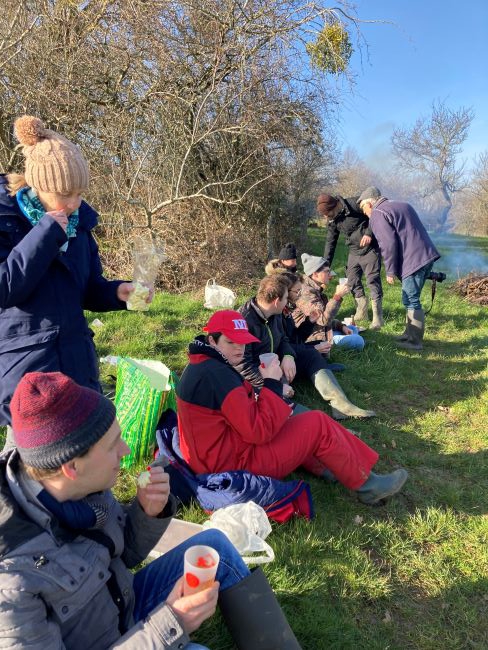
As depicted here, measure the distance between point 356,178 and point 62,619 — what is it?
94.0ft

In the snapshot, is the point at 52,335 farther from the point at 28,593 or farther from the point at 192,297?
the point at 192,297

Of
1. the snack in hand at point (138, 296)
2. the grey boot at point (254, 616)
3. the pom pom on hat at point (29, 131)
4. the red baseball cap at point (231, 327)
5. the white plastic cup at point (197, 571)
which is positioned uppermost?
the pom pom on hat at point (29, 131)

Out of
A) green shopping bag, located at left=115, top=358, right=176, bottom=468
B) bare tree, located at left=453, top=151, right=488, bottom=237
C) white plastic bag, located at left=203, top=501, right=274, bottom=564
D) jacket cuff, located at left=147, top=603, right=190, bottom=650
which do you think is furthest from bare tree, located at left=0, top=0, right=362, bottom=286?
bare tree, located at left=453, top=151, right=488, bottom=237

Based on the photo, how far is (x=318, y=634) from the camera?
212 centimetres

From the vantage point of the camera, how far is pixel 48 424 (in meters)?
1.27

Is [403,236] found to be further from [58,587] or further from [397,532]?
[58,587]

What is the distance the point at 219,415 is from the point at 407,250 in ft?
13.4

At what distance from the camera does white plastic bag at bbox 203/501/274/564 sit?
2.39m

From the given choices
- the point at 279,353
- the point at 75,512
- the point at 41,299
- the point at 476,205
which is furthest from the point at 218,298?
the point at 476,205

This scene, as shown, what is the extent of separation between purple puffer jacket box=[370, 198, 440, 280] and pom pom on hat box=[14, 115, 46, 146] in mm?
4628

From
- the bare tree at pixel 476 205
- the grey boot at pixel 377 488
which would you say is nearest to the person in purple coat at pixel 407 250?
the grey boot at pixel 377 488

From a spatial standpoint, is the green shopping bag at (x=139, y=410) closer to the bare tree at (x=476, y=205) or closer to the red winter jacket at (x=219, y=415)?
the red winter jacket at (x=219, y=415)

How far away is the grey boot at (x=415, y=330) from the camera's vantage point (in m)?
5.94

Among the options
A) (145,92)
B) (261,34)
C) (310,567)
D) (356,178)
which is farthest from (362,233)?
(356,178)
